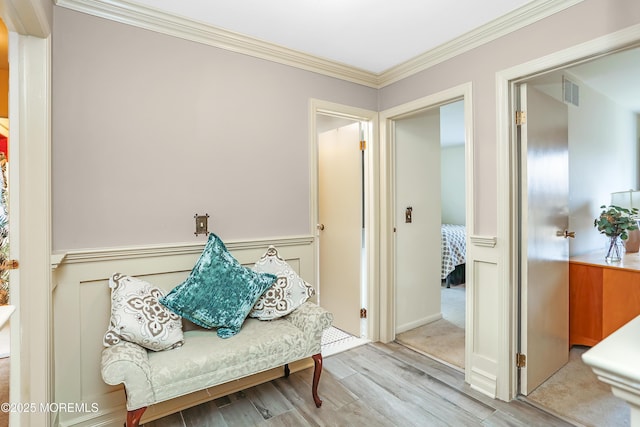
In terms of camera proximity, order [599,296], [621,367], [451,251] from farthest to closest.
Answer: [451,251] → [599,296] → [621,367]

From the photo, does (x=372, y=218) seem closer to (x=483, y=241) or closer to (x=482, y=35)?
(x=483, y=241)

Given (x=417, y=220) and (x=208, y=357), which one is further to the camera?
(x=417, y=220)

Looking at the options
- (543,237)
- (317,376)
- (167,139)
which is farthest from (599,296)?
(167,139)

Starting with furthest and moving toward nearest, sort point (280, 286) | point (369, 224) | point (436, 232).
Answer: point (436, 232), point (369, 224), point (280, 286)

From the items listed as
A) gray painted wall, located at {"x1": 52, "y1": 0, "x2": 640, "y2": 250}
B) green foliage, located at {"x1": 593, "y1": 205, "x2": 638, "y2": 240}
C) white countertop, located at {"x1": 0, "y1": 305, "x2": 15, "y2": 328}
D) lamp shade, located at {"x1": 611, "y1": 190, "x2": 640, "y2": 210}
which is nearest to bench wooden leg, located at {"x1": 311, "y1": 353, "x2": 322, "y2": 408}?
gray painted wall, located at {"x1": 52, "y1": 0, "x2": 640, "y2": 250}

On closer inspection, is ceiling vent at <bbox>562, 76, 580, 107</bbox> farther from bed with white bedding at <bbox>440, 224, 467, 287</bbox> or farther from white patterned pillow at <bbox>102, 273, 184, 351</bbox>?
white patterned pillow at <bbox>102, 273, 184, 351</bbox>

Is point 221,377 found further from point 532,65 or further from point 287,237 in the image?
point 532,65

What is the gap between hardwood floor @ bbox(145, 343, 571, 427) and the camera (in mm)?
1950

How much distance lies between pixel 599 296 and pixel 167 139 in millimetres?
3573

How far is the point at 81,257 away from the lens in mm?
1853

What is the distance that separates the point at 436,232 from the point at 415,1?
2.28m

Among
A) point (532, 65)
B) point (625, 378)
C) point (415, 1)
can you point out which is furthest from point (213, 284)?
point (532, 65)

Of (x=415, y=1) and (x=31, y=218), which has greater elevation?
(x=415, y=1)

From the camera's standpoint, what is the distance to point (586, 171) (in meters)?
3.32
